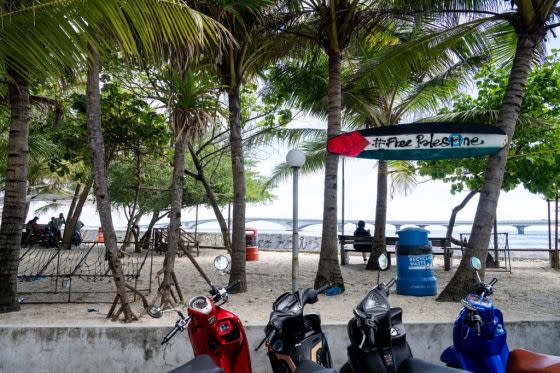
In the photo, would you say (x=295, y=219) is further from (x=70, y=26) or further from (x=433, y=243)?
(x=433, y=243)

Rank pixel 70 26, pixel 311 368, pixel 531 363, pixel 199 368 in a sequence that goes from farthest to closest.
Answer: pixel 70 26 → pixel 531 363 → pixel 311 368 → pixel 199 368

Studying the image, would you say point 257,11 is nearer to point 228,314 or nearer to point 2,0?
point 2,0

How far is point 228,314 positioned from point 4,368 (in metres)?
2.67

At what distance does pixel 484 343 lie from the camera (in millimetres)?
3684

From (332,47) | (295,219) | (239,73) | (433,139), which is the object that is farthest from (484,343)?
(239,73)

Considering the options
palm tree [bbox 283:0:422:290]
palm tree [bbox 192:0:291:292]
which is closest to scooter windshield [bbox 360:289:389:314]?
palm tree [bbox 283:0:422:290]

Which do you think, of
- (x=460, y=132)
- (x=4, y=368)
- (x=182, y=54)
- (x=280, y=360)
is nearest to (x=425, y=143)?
(x=460, y=132)

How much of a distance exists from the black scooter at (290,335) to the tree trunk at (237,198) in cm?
550

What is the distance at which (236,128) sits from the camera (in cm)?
962

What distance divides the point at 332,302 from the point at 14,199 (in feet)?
16.5

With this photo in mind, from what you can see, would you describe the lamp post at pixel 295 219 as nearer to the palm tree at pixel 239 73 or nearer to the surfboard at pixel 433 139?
the surfboard at pixel 433 139

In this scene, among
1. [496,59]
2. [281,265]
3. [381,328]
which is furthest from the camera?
[281,265]

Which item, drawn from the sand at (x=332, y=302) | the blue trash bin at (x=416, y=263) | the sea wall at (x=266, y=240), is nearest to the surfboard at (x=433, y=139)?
the blue trash bin at (x=416, y=263)

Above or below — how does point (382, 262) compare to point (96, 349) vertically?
above
